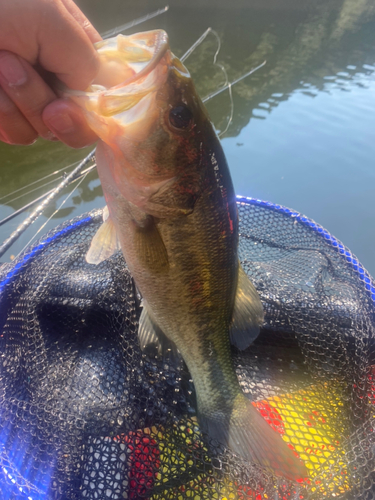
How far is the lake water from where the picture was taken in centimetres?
545

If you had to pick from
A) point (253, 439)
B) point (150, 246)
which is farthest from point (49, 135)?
point (253, 439)

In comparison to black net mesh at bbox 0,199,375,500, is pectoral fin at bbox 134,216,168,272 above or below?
above

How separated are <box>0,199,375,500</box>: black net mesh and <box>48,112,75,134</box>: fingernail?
122 centimetres

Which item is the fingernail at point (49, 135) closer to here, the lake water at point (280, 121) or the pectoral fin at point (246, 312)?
the pectoral fin at point (246, 312)

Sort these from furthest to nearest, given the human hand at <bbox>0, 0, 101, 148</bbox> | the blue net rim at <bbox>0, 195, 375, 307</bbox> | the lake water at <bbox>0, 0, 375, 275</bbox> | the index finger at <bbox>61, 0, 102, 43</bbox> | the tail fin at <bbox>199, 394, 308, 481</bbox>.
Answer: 1. the lake water at <bbox>0, 0, 375, 275</bbox>
2. the blue net rim at <bbox>0, 195, 375, 307</bbox>
3. the tail fin at <bbox>199, 394, 308, 481</bbox>
4. the index finger at <bbox>61, 0, 102, 43</bbox>
5. the human hand at <bbox>0, 0, 101, 148</bbox>

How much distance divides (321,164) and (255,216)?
4.54 metres

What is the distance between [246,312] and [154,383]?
746mm

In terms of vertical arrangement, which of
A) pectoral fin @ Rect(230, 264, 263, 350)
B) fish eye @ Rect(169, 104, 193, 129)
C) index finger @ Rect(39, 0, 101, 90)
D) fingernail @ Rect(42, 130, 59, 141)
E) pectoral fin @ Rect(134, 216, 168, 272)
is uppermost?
index finger @ Rect(39, 0, 101, 90)

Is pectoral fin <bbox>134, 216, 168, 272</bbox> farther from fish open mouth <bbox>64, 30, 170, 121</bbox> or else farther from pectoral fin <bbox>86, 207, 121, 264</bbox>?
fish open mouth <bbox>64, 30, 170, 121</bbox>

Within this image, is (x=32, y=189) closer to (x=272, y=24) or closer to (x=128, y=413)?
(x=128, y=413)

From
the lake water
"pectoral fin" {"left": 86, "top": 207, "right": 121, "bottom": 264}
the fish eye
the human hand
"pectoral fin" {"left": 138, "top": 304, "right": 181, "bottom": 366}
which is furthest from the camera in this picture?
the lake water


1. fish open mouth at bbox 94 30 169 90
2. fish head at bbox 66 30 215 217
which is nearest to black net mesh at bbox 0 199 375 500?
fish head at bbox 66 30 215 217

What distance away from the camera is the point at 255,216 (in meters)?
2.93

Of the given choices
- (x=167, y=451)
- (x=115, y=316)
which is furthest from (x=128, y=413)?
(x=115, y=316)
